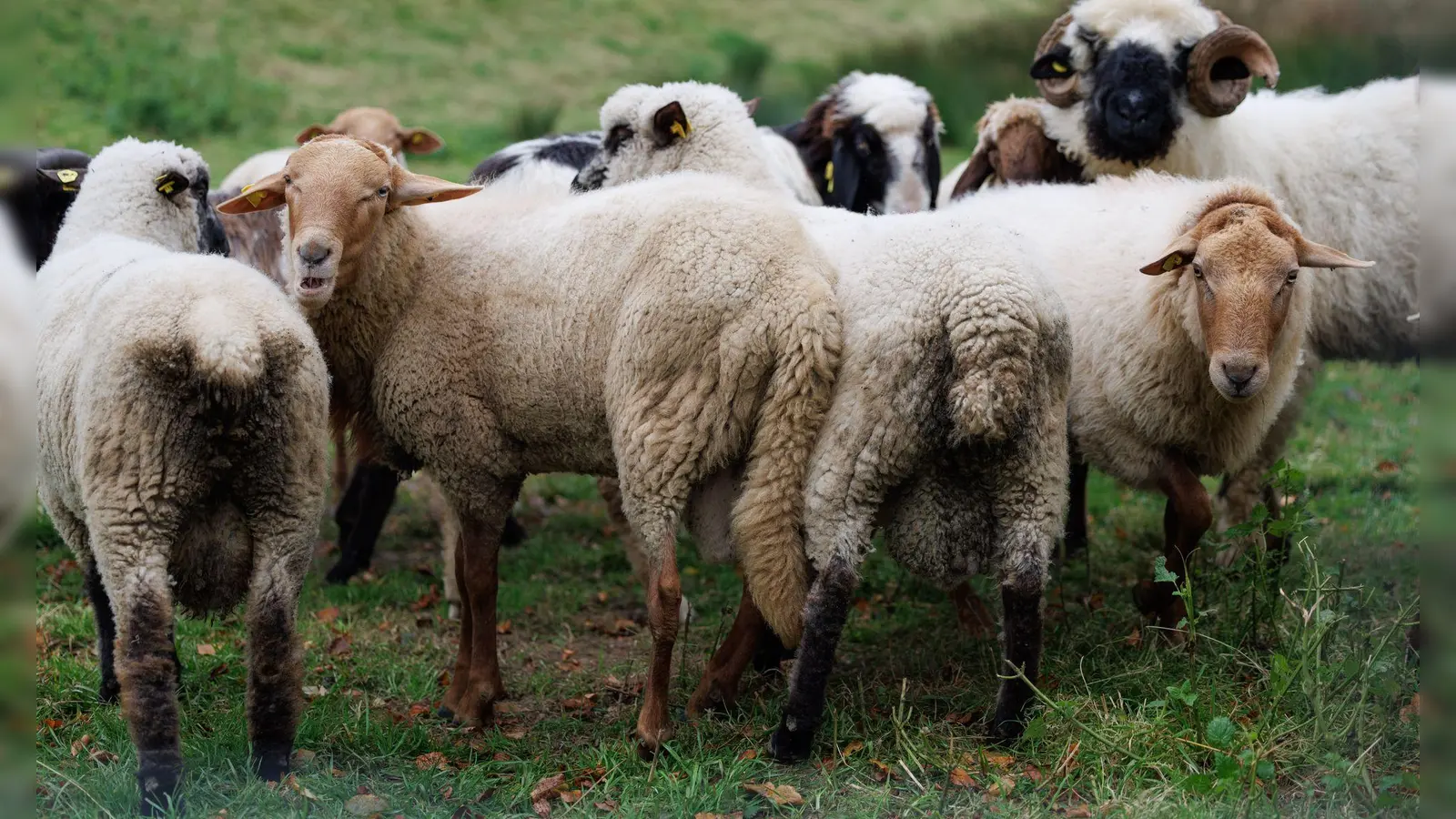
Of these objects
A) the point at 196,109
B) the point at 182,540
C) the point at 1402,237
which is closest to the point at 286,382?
the point at 182,540

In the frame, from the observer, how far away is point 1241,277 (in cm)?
409

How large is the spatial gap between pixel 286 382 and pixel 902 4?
17.1 metres

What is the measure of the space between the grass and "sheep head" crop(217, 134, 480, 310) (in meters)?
1.31

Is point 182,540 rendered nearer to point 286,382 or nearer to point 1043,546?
point 286,382

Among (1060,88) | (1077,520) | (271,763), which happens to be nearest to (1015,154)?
(1060,88)

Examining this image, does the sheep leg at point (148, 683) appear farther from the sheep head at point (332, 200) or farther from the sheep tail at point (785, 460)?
the sheep tail at point (785, 460)

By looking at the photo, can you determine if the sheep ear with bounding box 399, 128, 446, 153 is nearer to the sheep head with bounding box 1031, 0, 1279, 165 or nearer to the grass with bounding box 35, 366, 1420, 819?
the grass with bounding box 35, 366, 1420, 819

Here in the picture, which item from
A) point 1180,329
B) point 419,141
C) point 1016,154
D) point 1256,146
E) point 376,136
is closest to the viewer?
point 1180,329

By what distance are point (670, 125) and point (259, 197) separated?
67.6 inches

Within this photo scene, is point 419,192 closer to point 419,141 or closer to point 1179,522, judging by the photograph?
point 1179,522

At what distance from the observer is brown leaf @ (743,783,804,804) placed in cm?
365

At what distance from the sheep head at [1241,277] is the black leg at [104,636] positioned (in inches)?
154

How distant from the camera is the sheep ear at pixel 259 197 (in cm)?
433

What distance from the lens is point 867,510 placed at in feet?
12.8
